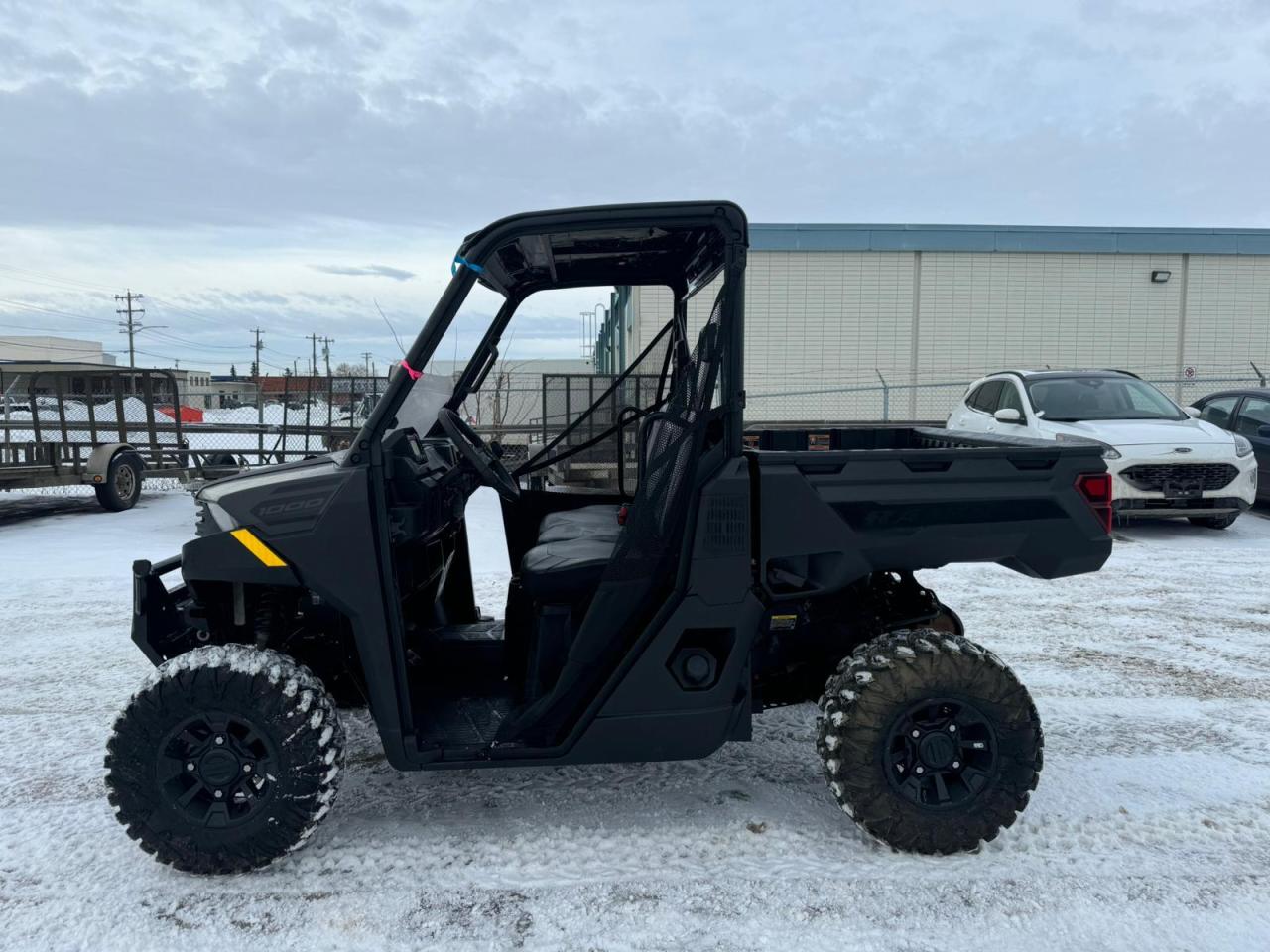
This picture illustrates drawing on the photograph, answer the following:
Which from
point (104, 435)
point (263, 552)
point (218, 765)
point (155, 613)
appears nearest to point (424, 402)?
point (263, 552)

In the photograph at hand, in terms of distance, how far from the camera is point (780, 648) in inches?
127

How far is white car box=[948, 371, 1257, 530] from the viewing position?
318 inches

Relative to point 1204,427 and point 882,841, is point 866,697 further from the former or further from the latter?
point 1204,427

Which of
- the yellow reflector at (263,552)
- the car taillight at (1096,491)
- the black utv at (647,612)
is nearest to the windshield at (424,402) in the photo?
the black utv at (647,612)

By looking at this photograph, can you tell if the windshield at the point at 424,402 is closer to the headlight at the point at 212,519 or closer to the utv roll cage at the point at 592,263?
the utv roll cage at the point at 592,263

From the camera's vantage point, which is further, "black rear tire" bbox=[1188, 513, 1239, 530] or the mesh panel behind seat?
"black rear tire" bbox=[1188, 513, 1239, 530]

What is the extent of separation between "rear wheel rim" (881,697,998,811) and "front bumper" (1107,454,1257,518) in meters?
6.19

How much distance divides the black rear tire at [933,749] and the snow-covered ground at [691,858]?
0.41ft

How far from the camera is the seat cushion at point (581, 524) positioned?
3.38m

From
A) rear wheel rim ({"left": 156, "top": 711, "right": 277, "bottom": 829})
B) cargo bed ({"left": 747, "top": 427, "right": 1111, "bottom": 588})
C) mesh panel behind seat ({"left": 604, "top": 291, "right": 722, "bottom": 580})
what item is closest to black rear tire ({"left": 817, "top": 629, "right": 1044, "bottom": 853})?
cargo bed ({"left": 747, "top": 427, "right": 1111, "bottom": 588})

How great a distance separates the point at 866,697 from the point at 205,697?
202cm

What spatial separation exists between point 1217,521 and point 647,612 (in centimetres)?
816

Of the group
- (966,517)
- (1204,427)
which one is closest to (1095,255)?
(1204,427)

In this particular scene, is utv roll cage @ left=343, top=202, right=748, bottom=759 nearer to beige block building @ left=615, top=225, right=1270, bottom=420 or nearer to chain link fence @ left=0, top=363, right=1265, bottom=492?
chain link fence @ left=0, top=363, right=1265, bottom=492
